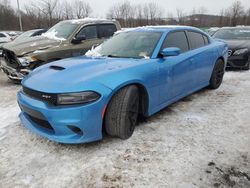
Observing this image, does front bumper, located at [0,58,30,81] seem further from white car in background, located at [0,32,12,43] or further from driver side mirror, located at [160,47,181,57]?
white car in background, located at [0,32,12,43]

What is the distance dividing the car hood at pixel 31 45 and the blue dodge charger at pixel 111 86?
258 cm

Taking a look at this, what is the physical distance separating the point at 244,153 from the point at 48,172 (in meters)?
2.28

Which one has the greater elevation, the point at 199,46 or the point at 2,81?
the point at 199,46

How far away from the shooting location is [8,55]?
667cm

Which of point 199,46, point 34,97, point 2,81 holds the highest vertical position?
point 199,46

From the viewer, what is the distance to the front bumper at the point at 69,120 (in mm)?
2854

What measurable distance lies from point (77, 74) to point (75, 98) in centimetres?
43

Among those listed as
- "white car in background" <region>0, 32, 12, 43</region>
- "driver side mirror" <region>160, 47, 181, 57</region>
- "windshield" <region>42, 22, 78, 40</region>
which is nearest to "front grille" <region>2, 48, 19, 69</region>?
"windshield" <region>42, 22, 78, 40</region>

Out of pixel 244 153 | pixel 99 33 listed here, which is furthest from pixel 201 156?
pixel 99 33

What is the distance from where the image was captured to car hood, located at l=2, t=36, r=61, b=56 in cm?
629

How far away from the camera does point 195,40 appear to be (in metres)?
5.00

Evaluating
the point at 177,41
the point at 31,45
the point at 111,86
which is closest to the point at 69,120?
the point at 111,86

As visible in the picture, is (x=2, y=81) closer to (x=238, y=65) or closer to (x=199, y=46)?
(x=199, y=46)

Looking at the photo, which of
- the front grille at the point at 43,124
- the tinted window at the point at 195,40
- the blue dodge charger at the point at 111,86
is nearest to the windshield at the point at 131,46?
the blue dodge charger at the point at 111,86
